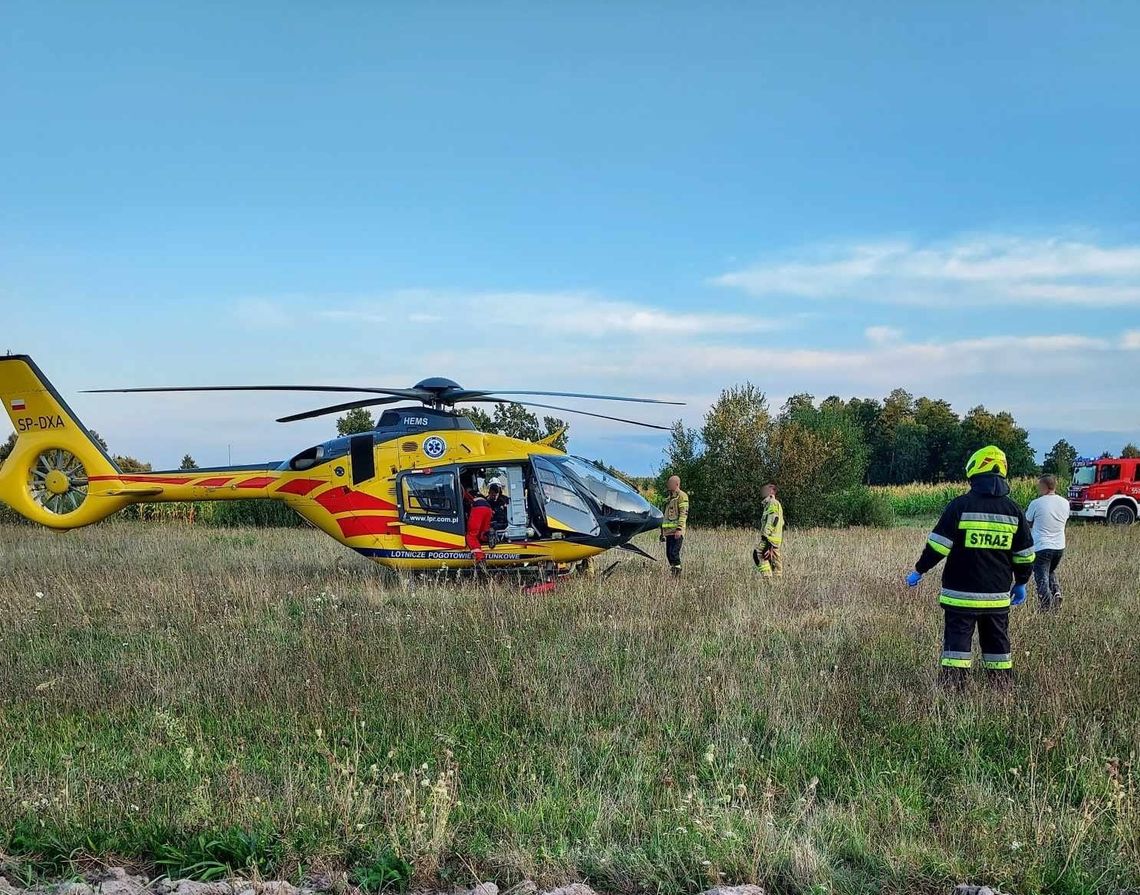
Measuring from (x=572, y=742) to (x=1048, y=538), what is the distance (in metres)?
8.24

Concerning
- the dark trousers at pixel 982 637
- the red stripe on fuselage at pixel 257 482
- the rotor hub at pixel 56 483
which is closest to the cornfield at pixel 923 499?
the red stripe on fuselage at pixel 257 482

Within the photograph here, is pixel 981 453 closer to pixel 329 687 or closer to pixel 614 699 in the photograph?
pixel 614 699

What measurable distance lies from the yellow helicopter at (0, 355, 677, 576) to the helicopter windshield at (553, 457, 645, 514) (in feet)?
0.06

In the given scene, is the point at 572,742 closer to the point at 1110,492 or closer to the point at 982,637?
the point at 982,637

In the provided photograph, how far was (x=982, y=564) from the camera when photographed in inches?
264

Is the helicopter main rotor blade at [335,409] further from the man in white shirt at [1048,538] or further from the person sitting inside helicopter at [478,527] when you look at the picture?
the man in white shirt at [1048,538]

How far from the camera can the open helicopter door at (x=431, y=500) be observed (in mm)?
12219

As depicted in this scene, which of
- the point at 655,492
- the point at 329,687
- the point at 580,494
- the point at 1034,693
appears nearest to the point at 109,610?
the point at 329,687

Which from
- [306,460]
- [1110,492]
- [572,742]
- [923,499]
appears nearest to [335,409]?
[306,460]

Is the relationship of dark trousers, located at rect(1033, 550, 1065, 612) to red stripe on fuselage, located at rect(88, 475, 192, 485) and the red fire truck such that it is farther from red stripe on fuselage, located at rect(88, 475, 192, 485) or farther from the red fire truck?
the red fire truck

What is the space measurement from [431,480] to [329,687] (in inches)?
215

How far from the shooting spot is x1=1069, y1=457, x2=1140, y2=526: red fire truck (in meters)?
28.8

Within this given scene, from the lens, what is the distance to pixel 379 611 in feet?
33.1

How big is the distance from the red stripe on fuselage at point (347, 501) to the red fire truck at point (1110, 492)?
25555mm
